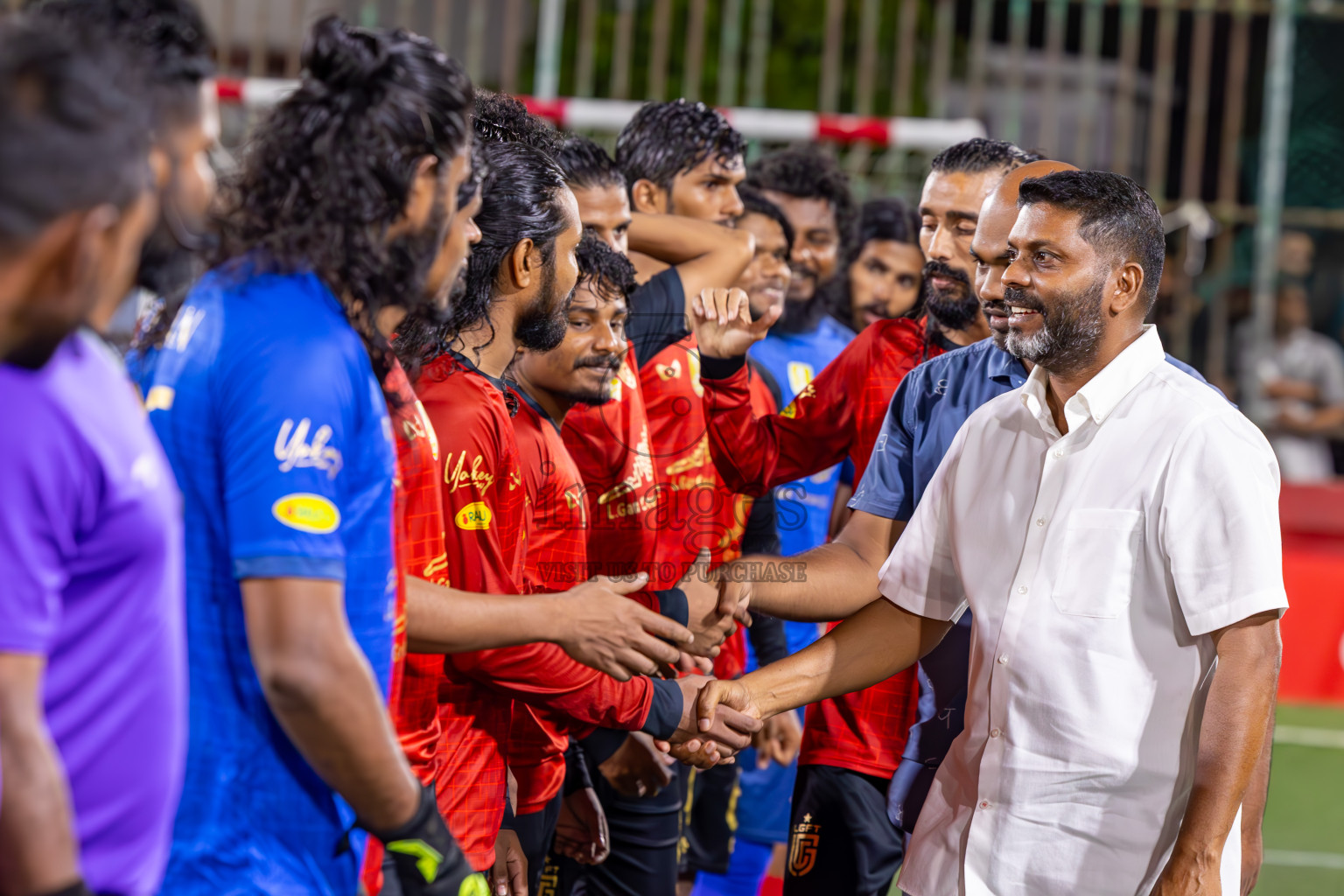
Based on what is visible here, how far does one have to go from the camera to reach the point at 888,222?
19.7 feet

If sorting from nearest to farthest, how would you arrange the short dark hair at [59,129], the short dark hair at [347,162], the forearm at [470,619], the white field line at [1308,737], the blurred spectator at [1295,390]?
Answer: the short dark hair at [59,129], the short dark hair at [347,162], the forearm at [470,619], the white field line at [1308,737], the blurred spectator at [1295,390]

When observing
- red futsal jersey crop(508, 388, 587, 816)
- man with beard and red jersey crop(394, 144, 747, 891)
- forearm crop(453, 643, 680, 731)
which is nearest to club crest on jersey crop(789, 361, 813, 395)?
red futsal jersey crop(508, 388, 587, 816)

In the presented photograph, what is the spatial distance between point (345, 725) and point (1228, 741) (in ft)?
5.23

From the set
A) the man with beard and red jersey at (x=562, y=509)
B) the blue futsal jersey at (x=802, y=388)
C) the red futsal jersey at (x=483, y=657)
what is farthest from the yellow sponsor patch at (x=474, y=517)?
the blue futsal jersey at (x=802, y=388)

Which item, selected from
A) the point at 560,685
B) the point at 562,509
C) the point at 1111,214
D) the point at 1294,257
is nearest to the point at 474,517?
the point at 560,685

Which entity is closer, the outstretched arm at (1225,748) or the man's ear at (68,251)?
the man's ear at (68,251)

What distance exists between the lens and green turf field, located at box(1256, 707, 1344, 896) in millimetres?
5934

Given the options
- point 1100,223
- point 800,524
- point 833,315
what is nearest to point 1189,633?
point 1100,223

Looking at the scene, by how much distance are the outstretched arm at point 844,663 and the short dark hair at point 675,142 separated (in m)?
A: 2.45

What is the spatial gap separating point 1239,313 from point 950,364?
26.8 feet

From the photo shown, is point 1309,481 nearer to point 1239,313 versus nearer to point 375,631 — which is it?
point 1239,313

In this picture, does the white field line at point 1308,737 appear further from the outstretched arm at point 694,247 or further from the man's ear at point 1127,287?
the man's ear at point 1127,287

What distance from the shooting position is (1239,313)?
424 inches

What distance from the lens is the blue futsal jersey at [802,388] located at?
531 centimetres
